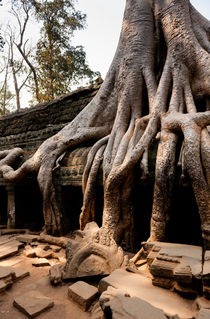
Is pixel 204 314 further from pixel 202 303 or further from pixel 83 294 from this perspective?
pixel 83 294

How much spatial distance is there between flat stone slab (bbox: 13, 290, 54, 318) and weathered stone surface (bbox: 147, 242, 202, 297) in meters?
0.81

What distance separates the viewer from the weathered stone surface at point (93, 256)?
1.79m

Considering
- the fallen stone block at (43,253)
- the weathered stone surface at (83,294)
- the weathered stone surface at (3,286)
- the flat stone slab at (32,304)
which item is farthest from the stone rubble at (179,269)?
the fallen stone block at (43,253)

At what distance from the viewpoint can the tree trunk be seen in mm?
2098

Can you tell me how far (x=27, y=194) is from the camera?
4.23 metres

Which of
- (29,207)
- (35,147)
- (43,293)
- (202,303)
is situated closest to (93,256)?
(43,293)

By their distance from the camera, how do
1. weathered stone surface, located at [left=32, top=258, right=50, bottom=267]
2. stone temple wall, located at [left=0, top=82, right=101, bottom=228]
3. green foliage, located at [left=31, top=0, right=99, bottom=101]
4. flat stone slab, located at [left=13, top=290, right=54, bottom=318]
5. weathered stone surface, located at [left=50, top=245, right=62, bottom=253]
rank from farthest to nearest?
green foliage, located at [left=31, top=0, right=99, bottom=101] < stone temple wall, located at [left=0, top=82, right=101, bottom=228] < weathered stone surface, located at [left=50, top=245, right=62, bottom=253] < weathered stone surface, located at [left=32, top=258, right=50, bottom=267] < flat stone slab, located at [left=13, top=290, right=54, bottom=318]

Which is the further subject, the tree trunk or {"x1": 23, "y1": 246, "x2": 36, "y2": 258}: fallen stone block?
{"x1": 23, "y1": 246, "x2": 36, "y2": 258}: fallen stone block

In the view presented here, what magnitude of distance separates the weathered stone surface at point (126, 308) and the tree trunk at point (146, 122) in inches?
35.2

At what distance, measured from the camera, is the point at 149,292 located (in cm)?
134

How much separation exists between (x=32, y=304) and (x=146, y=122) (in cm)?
229

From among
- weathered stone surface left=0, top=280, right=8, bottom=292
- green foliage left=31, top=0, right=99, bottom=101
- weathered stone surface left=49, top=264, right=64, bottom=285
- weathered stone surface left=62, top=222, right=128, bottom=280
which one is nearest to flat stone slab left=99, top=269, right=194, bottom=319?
weathered stone surface left=62, top=222, right=128, bottom=280

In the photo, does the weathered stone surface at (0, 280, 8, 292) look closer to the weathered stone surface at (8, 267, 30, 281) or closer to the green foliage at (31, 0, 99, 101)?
the weathered stone surface at (8, 267, 30, 281)

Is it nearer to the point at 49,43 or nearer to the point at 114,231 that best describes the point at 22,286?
the point at 114,231
